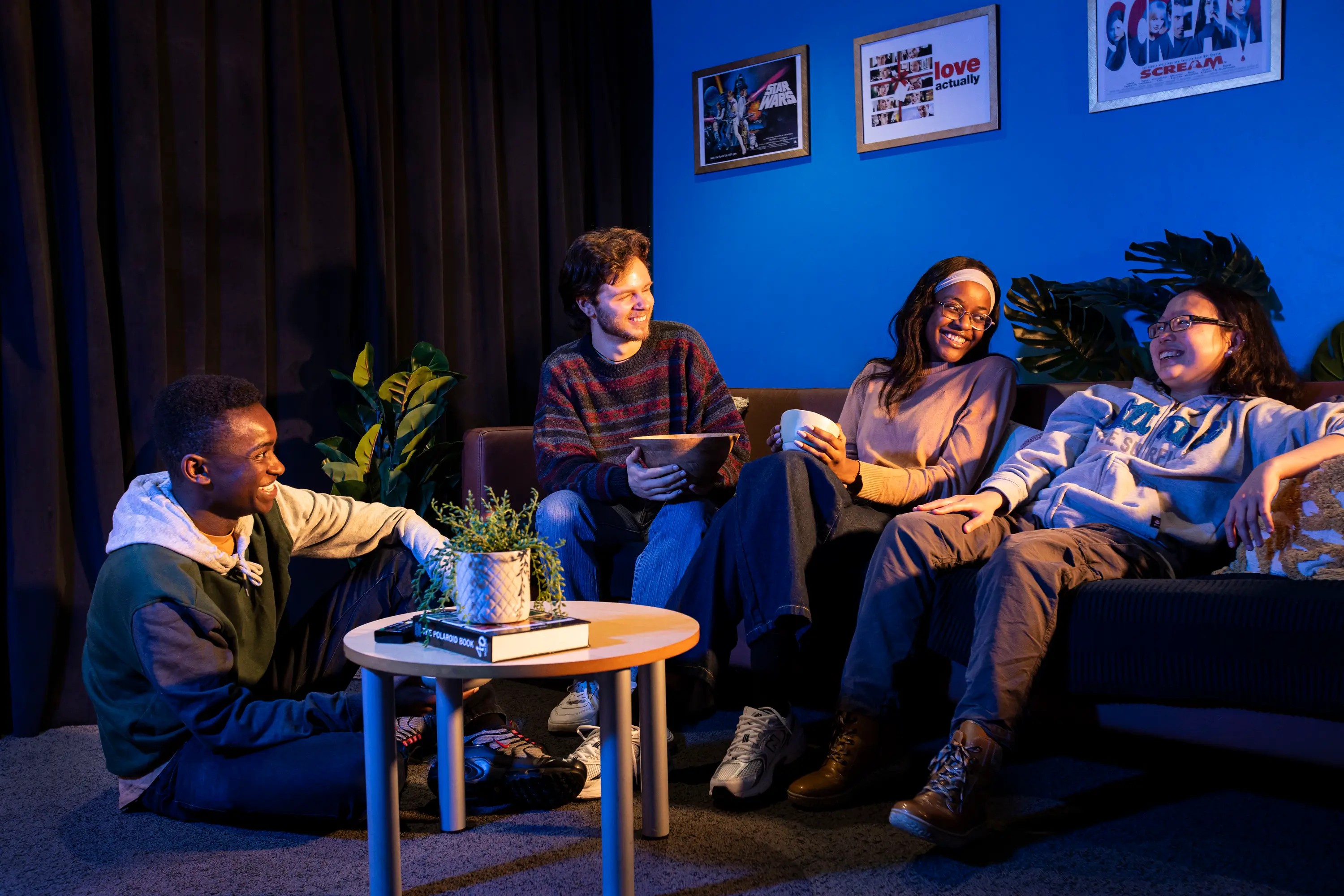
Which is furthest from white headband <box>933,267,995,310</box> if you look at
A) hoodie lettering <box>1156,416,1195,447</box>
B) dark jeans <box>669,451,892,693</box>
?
dark jeans <box>669,451,892,693</box>

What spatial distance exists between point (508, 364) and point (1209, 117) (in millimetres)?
2249

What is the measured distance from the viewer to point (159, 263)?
2723 mm

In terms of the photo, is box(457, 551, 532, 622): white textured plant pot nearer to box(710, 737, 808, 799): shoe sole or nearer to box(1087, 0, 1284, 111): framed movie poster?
box(710, 737, 808, 799): shoe sole

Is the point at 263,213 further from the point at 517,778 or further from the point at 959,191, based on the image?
the point at 959,191

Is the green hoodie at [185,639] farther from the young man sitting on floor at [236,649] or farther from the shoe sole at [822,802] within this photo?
the shoe sole at [822,802]

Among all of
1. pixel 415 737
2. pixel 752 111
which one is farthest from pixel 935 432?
pixel 752 111

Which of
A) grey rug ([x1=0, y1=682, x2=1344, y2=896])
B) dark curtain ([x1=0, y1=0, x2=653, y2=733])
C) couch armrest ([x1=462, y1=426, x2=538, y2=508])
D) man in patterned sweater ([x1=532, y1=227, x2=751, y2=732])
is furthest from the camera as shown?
couch armrest ([x1=462, y1=426, x2=538, y2=508])

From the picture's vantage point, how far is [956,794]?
1.66 metres

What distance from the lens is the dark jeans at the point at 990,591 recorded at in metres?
1.76

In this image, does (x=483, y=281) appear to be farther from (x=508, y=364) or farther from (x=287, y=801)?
(x=287, y=801)

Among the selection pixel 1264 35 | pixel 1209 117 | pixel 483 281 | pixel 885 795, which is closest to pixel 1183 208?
pixel 1209 117

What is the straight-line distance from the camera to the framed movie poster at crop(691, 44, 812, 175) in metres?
3.65

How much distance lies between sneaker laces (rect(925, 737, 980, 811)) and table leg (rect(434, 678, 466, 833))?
29.2 inches

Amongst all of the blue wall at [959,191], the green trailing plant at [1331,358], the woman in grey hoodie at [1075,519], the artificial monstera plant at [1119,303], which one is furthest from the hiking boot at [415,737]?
the green trailing plant at [1331,358]
